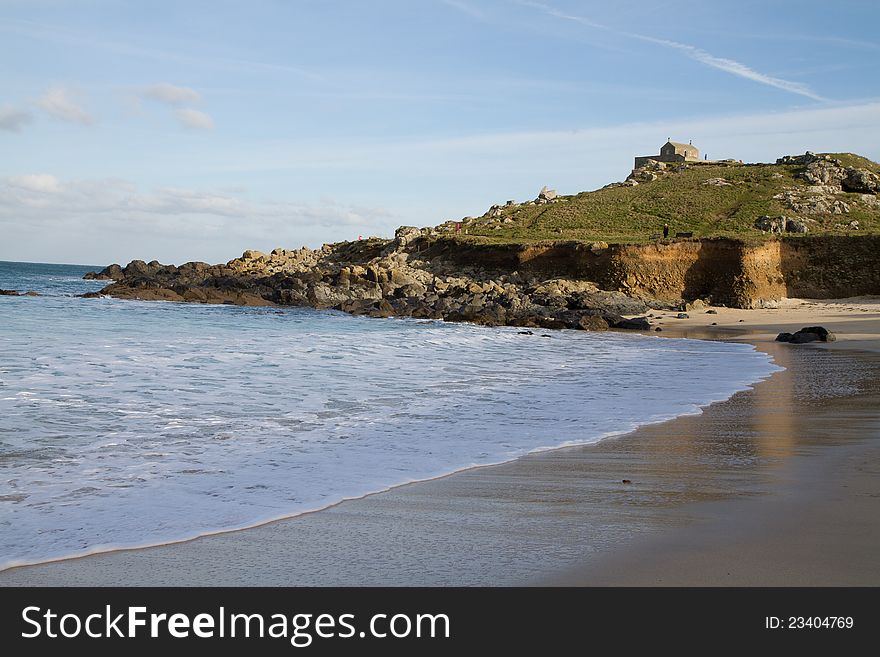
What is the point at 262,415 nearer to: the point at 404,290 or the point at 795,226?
the point at 404,290

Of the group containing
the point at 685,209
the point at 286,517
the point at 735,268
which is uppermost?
the point at 685,209

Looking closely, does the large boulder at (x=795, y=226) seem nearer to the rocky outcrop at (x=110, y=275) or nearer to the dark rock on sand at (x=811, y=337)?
the dark rock on sand at (x=811, y=337)

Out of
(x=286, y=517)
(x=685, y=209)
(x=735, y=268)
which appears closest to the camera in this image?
(x=286, y=517)

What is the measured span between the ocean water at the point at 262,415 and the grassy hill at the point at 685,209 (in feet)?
90.9

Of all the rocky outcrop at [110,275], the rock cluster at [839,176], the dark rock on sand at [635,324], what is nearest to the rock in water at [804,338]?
the dark rock on sand at [635,324]

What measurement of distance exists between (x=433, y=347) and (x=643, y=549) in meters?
14.3

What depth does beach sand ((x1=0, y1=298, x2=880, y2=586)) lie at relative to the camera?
12.1ft

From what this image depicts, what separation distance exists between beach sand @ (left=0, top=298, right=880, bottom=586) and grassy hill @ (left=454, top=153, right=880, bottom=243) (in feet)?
116

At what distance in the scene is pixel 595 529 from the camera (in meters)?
4.44

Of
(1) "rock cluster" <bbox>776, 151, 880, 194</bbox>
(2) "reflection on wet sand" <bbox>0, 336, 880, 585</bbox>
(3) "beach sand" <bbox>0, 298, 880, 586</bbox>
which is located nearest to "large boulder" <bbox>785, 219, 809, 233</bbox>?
(1) "rock cluster" <bbox>776, 151, 880, 194</bbox>

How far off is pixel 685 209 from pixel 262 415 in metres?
48.1

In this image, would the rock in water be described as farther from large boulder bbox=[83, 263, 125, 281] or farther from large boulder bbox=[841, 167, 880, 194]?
large boulder bbox=[83, 263, 125, 281]

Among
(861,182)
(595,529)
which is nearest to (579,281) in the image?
(861,182)

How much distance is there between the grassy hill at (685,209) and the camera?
4666 centimetres
